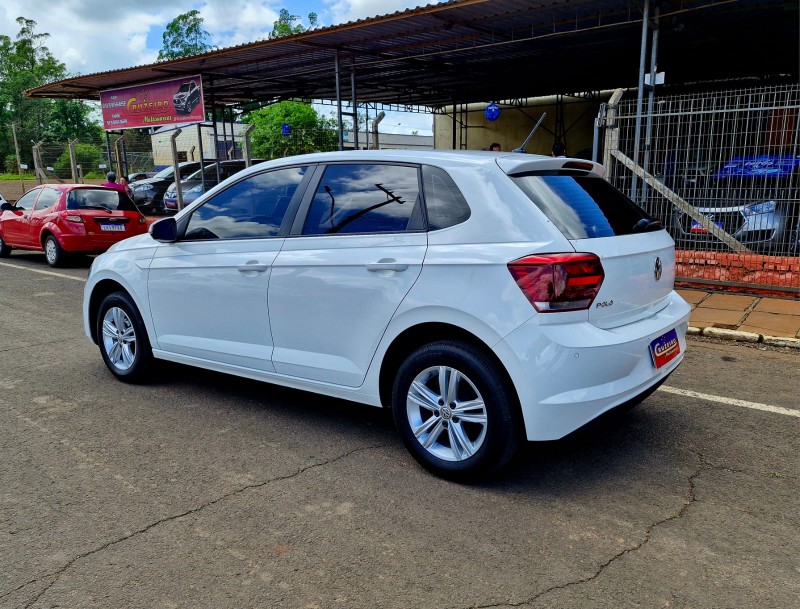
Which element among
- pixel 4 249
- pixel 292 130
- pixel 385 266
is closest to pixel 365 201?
pixel 385 266

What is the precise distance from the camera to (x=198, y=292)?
4469 millimetres

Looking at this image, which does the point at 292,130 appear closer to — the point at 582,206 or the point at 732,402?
the point at 732,402

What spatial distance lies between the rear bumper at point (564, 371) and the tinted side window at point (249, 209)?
1.82 metres

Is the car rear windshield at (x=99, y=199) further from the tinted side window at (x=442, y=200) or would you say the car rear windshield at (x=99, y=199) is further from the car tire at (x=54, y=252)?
the tinted side window at (x=442, y=200)

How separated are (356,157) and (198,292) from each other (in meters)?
1.48

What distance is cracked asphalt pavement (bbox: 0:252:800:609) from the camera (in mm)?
2570

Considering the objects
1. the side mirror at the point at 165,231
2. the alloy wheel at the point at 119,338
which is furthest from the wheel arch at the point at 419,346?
the alloy wheel at the point at 119,338

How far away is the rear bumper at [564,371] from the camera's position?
9.96 feet

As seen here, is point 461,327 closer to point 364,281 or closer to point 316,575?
point 364,281

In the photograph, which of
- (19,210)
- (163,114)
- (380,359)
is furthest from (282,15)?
(380,359)

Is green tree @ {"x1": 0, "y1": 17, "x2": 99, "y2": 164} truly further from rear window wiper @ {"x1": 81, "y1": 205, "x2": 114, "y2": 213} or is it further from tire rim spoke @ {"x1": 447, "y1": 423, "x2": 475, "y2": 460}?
tire rim spoke @ {"x1": 447, "y1": 423, "x2": 475, "y2": 460}

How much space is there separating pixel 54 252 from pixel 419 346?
10.7m

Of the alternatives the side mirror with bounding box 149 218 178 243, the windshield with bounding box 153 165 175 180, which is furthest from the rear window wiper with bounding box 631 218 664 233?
the windshield with bounding box 153 165 175 180

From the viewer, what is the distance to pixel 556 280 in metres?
3.04
